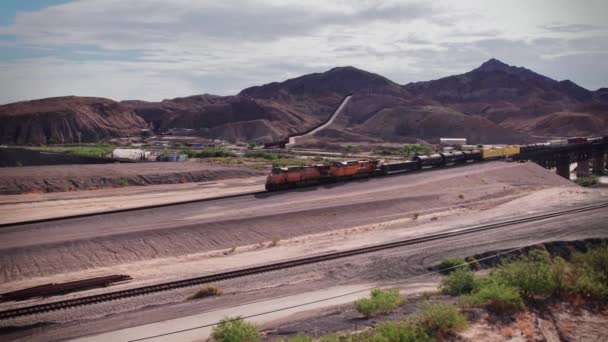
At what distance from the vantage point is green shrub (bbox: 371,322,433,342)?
14.1m

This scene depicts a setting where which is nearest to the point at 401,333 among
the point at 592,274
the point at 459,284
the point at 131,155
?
the point at 459,284

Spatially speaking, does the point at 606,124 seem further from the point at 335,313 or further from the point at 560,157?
the point at 335,313

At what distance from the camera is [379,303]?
17.2 m

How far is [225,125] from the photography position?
408 feet

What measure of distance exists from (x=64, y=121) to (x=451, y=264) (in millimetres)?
106660

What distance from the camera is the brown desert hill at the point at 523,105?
402 feet

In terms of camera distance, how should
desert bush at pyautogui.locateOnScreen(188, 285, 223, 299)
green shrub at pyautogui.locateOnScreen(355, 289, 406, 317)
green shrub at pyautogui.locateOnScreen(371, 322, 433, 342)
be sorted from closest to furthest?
green shrub at pyautogui.locateOnScreen(371, 322, 433, 342) → green shrub at pyautogui.locateOnScreen(355, 289, 406, 317) → desert bush at pyautogui.locateOnScreen(188, 285, 223, 299)

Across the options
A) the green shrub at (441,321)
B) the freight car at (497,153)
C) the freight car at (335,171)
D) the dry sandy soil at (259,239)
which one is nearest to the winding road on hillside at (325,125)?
the freight car at (497,153)

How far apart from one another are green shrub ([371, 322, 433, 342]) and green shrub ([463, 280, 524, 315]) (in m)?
3.08

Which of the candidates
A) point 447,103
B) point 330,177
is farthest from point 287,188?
point 447,103

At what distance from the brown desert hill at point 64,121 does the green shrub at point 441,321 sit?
4088 inches

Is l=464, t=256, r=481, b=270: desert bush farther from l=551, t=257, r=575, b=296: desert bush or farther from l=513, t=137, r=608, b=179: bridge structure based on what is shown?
l=513, t=137, r=608, b=179: bridge structure

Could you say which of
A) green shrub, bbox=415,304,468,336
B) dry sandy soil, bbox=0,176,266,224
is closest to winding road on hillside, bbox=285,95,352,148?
dry sandy soil, bbox=0,176,266,224

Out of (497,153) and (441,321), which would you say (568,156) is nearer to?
(497,153)
